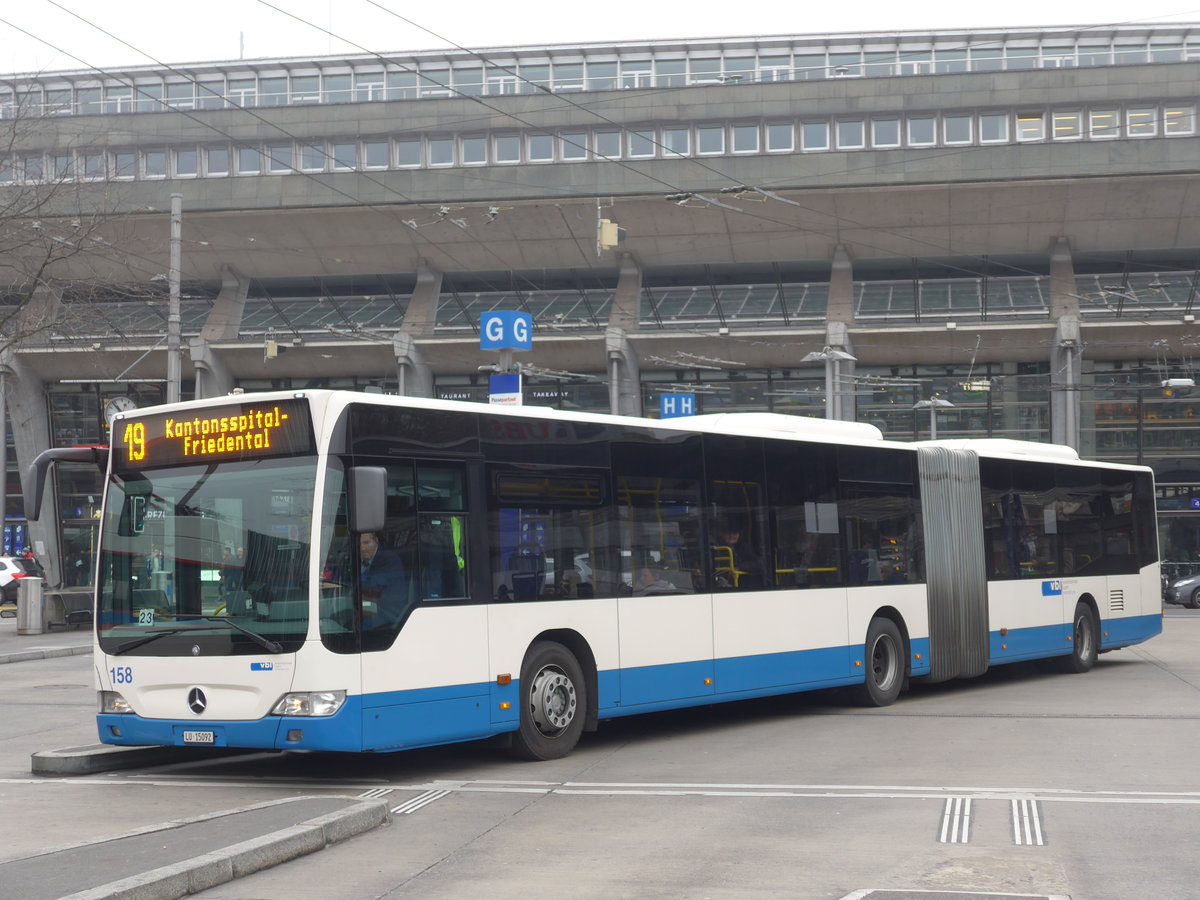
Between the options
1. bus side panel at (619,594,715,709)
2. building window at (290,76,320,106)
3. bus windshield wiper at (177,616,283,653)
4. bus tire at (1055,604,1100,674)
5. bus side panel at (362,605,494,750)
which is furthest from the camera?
building window at (290,76,320,106)

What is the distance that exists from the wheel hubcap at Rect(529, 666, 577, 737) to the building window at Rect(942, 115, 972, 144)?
3380 cm

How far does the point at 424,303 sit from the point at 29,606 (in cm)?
1770

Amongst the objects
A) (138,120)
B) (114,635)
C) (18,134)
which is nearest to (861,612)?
(114,635)

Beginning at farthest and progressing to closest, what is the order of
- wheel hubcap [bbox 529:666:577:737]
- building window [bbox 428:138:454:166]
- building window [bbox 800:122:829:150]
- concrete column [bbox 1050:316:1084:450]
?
building window [bbox 428:138:454:166] → building window [bbox 800:122:829:150] → concrete column [bbox 1050:316:1084:450] → wheel hubcap [bbox 529:666:577:737]

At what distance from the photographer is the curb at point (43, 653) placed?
23641 millimetres

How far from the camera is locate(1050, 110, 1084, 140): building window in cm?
4144

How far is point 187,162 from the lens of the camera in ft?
147


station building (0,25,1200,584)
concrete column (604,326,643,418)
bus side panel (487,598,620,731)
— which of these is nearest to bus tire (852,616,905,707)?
bus side panel (487,598,620,731)

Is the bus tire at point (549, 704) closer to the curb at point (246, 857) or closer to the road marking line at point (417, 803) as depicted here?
the road marking line at point (417, 803)

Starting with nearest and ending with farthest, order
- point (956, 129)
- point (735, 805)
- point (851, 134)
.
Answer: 1. point (735, 805)
2. point (956, 129)
3. point (851, 134)

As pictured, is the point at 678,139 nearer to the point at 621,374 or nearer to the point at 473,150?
the point at 473,150

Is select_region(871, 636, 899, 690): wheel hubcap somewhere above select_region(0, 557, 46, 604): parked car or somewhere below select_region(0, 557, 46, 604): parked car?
below

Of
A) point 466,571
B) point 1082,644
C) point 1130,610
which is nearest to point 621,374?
point 1130,610

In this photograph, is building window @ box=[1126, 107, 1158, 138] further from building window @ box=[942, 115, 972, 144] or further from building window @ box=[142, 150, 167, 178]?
building window @ box=[142, 150, 167, 178]
